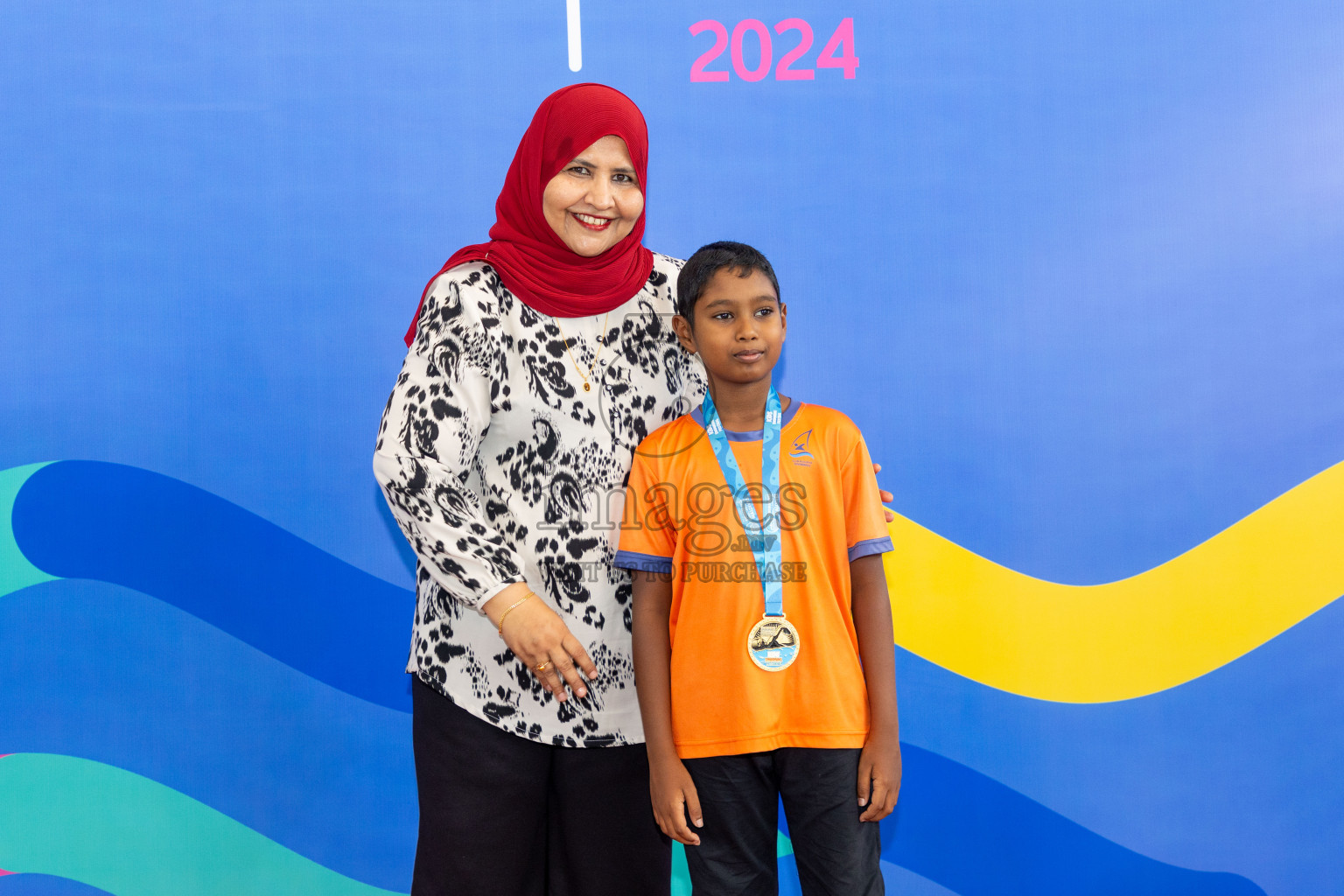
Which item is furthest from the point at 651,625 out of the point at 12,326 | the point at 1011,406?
the point at 12,326

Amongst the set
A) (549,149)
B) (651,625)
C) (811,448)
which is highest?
(549,149)

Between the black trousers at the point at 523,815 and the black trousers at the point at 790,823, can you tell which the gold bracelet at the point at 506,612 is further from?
the black trousers at the point at 790,823

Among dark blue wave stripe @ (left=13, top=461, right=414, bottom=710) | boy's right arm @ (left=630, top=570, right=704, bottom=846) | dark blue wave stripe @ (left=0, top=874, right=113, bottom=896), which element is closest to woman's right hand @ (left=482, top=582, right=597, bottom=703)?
boy's right arm @ (left=630, top=570, right=704, bottom=846)

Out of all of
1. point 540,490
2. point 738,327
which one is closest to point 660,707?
point 540,490

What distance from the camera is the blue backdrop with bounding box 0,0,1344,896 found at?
6.96 ft

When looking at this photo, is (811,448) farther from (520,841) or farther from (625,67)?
(625,67)

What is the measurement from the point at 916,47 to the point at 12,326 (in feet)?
7.16

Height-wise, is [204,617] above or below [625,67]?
below

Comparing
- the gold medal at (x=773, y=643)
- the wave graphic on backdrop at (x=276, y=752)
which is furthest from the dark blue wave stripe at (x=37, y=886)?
the gold medal at (x=773, y=643)

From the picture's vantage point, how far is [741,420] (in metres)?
1.41

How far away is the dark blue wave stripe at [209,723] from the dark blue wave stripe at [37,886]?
29 cm

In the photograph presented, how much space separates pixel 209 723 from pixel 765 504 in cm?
155

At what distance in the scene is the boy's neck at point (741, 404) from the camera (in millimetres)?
1394

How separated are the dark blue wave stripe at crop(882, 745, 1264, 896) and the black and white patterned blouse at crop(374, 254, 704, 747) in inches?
42.5
